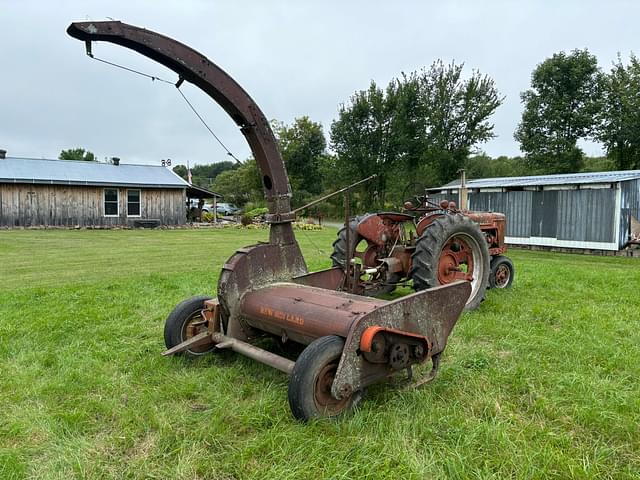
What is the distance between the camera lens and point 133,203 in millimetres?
22094

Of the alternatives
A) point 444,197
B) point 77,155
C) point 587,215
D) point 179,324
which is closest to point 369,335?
point 179,324

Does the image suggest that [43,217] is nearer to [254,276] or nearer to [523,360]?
[254,276]

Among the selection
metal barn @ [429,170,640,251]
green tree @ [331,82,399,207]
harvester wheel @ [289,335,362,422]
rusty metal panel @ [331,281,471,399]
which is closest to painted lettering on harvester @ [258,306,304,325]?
harvester wheel @ [289,335,362,422]

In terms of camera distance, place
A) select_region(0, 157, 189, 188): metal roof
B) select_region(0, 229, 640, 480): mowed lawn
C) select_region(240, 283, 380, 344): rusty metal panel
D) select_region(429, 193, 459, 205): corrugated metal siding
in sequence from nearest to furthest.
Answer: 1. select_region(0, 229, 640, 480): mowed lawn
2. select_region(240, 283, 380, 344): rusty metal panel
3. select_region(429, 193, 459, 205): corrugated metal siding
4. select_region(0, 157, 189, 188): metal roof

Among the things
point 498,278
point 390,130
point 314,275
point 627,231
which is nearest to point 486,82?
point 390,130

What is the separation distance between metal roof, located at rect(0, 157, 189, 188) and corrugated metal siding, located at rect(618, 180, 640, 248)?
61.1 ft

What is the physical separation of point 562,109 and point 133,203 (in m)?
24.4

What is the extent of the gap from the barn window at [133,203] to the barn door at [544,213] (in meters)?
17.8

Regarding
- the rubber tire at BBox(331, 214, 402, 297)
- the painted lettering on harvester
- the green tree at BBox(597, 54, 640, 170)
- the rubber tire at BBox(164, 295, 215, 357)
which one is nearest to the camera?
the painted lettering on harvester

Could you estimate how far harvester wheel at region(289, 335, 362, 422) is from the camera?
8.01ft

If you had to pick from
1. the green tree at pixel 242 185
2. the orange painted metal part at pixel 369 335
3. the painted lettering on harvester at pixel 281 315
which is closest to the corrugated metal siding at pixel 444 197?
the painted lettering on harvester at pixel 281 315

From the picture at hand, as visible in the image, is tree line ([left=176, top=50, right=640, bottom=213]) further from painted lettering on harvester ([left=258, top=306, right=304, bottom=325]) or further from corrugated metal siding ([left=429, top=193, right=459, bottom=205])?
painted lettering on harvester ([left=258, top=306, right=304, bottom=325])

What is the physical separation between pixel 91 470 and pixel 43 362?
1815 millimetres

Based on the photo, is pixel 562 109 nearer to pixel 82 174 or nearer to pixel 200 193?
pixel 200 193
